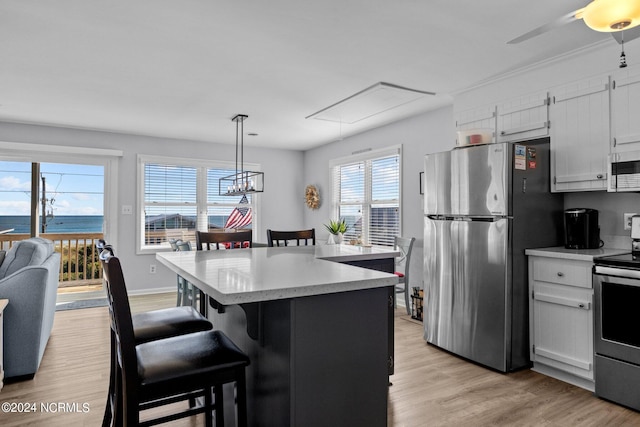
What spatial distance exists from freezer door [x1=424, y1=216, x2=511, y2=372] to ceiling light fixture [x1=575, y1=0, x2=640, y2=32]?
1.52 m

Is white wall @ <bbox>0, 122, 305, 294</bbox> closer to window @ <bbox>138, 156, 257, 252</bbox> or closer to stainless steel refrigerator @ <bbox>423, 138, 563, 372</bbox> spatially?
window @ <bbox>138, 156, 257, 252</bbox>

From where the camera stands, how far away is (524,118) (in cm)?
323

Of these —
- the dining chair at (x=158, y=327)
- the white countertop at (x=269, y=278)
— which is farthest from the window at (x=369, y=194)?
the dining chair at (x=158, y=327)

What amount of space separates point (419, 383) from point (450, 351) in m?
0.67

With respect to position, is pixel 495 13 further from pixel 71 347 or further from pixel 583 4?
pixel 71 347

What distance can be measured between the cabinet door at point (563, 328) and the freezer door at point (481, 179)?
0.67 m

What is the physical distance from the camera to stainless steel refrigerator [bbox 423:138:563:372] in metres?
2.83

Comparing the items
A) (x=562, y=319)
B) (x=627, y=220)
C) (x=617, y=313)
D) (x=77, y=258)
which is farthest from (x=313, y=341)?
(x=77, y=258)

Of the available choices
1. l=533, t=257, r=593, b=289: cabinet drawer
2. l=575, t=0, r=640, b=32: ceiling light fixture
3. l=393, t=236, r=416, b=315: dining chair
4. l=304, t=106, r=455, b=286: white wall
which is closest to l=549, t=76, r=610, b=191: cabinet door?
l=533, t=257, r=593, b=289: cabinet drawer

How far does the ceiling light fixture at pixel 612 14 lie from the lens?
1428 mm

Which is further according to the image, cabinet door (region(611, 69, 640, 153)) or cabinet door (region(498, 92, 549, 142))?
cabinet door (region(498, 92, 549, 142))

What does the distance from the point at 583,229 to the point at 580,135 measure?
691 mm

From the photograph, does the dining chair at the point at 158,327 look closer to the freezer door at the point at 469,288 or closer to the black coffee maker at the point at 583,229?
the freezer door at the point at 469,288

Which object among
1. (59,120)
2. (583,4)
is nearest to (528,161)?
(583,4)
